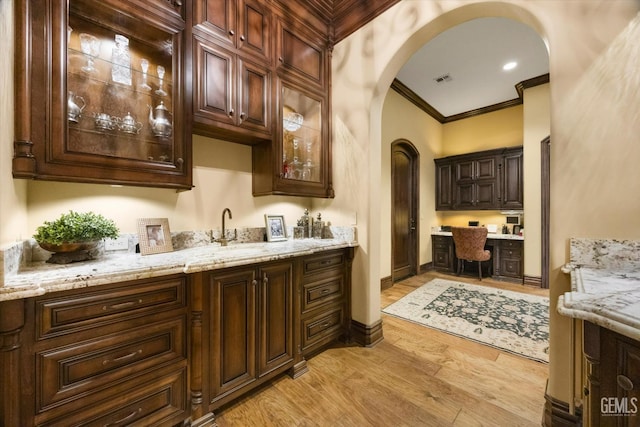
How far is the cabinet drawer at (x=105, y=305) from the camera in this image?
1047 mm

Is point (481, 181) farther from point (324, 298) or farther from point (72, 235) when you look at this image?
point (72, 235)

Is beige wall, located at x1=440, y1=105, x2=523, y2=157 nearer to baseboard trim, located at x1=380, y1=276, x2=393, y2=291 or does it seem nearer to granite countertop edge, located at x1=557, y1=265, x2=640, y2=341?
baseboard trim, located at x1=380, y1=276, x2=393, y2=291

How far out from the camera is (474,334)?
8.29 feet

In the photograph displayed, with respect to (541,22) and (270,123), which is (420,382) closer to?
(270,123)

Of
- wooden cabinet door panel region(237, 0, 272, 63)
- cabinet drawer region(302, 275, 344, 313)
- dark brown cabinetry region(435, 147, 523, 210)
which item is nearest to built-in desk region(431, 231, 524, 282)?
dark brown cabinetry region(435, 147, 523, 210)

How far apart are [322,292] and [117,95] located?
2.06 m

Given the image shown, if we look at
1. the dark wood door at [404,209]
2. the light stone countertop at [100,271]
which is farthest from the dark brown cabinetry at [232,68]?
the dark wood door at [404,209]

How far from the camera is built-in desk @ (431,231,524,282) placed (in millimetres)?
4309

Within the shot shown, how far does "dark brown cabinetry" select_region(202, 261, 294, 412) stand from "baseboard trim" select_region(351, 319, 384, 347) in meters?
0.78

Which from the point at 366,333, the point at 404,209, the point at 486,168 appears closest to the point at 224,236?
the point at 366,333

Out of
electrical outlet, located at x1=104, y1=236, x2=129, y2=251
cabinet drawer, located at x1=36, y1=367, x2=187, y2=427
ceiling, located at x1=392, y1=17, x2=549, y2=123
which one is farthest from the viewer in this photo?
ceiling, located at x1=392, y1=17, x2=549, y2=123

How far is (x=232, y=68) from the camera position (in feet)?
6.27

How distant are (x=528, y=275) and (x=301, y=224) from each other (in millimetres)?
4146

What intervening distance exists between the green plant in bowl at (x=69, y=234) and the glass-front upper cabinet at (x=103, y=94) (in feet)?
0.74
